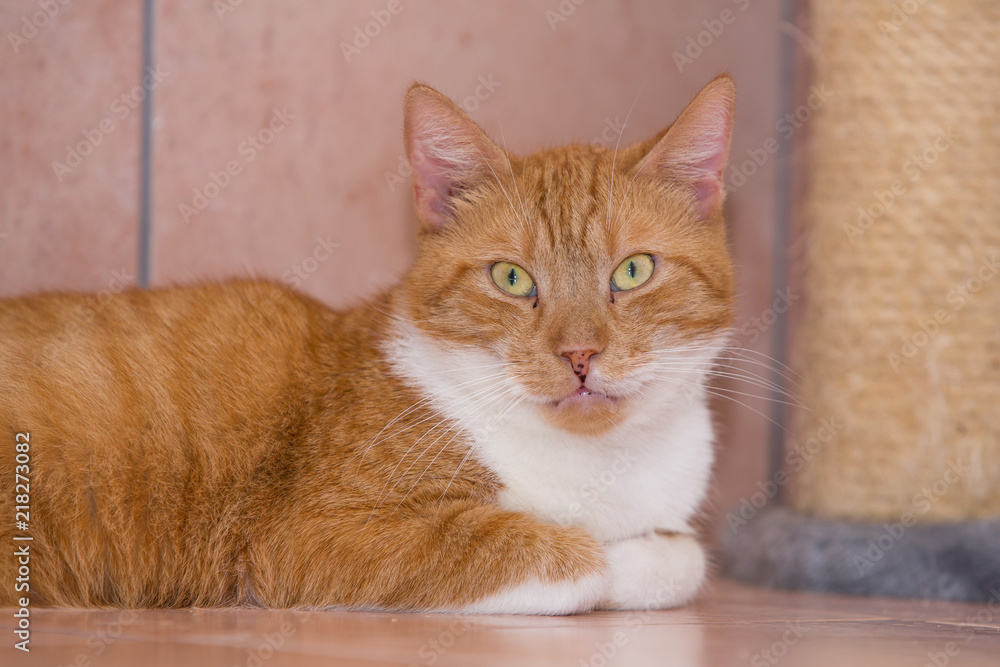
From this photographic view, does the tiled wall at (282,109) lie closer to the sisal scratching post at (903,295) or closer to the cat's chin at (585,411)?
the sisal scratching post at (903,295)

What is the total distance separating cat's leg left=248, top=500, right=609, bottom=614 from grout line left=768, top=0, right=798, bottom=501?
6.86 feet

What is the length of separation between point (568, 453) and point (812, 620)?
61 centimetres

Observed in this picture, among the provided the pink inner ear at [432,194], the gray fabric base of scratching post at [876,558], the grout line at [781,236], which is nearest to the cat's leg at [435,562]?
the pink inner ear at [432,194]

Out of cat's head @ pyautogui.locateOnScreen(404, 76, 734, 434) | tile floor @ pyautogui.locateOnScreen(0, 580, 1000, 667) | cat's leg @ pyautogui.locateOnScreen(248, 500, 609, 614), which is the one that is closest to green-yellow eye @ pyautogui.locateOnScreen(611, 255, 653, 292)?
cat's head @ pyautogui.locateOnScreen(404, 76, 734, 434)

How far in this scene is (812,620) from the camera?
1.98 metres

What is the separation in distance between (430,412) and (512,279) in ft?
1.14

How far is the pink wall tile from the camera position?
8.89 ft

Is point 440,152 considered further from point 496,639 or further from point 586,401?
point 496,639

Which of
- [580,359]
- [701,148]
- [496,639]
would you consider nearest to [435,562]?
[496,639]

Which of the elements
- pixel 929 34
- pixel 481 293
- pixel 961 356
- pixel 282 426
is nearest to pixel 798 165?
pixel 929 34

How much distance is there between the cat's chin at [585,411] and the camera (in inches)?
76.4

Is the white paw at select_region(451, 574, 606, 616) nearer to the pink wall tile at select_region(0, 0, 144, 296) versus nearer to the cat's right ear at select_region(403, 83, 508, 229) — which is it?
the cat's right ear at select_region(403, 83, 508, 229)

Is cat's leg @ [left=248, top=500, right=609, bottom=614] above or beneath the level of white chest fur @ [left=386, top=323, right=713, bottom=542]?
beneath

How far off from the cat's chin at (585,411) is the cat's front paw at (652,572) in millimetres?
275
